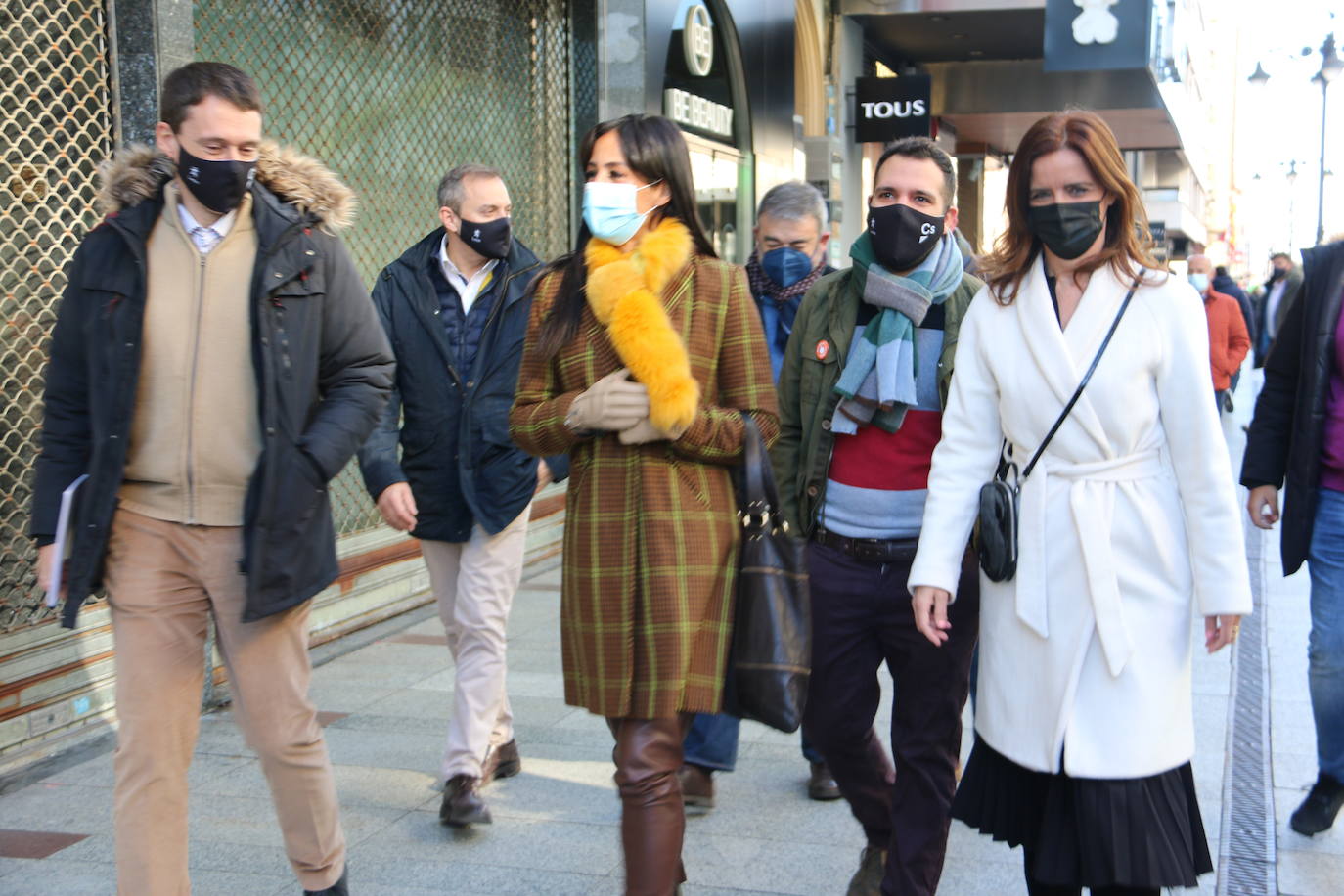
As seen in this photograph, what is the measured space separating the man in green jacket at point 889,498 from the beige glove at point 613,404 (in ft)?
1.99

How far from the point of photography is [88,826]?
179 inches

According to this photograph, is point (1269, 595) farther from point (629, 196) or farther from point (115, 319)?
point (115, 319)

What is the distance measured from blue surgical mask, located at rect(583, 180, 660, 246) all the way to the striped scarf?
2.14 ft

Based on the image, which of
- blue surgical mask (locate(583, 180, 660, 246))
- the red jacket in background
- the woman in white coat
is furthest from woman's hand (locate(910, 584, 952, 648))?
the red jacket in background

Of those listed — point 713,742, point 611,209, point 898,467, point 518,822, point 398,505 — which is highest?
point 611,209

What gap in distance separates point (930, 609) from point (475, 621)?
1895mm

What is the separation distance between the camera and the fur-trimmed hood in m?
3.42

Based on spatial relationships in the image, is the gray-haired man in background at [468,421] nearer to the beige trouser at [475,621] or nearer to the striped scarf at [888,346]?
the beige trouser at [475,621]

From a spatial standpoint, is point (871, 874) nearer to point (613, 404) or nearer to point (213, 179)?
point (613, 404)

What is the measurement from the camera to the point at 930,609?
3227mm

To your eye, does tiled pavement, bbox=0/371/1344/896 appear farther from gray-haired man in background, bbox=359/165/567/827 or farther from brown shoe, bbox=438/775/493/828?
gray-haired man in background, bbox=359/165/567/827

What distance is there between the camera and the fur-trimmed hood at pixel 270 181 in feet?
11.2

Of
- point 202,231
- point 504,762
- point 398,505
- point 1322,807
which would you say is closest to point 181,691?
point 398,505

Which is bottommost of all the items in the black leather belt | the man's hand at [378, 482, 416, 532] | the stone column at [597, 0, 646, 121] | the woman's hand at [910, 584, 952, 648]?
the woman's hand at [910, 584, 952, 648]
